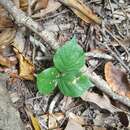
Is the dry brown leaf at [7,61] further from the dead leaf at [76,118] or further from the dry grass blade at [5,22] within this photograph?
the dead leaf at [76,118]

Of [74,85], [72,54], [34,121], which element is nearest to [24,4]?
[72,54]

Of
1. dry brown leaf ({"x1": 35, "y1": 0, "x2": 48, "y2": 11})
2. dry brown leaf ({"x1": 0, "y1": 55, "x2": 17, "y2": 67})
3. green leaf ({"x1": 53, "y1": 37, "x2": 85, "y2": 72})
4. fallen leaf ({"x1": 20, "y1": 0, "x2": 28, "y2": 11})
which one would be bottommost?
green leaf ({"x1": 53, "y1": 37, "x2": 85, "y2": 72})

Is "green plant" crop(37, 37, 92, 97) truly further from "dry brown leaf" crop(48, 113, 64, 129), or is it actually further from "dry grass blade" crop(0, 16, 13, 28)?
"dry grass blade" crop(0, 16, 13, 28)

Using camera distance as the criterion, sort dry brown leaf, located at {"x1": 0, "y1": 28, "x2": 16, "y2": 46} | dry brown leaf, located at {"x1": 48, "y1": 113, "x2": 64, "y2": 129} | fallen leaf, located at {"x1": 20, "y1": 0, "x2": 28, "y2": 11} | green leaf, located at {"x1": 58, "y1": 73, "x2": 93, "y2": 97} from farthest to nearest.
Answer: fallen leaf, located at {"x1": 20, "y1": 0, "x2": 28, "y2": 11} → dry brown leaf, located at {"x1": 0, "y1": 28, "x2": 16, "y2": 46} → dry brown leaf, located at {"x1": 48, "y1": 113, "x2": 64, "y2": 129} → green leaf, located at {"x1": 58, "y1": 73, "x2": 93, "y2": 97}

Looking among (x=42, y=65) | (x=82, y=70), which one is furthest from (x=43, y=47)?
(x=82, y=70)

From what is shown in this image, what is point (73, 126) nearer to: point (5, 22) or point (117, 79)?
point (117, 79)

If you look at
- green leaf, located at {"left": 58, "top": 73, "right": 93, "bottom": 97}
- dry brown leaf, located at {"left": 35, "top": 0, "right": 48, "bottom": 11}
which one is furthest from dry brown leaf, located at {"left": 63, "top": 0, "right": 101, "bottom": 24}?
green leaf, located at {"left": 58, "top": 73, "right": 93, "bottom": 97}

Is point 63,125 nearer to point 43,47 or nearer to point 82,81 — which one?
point 82,81
